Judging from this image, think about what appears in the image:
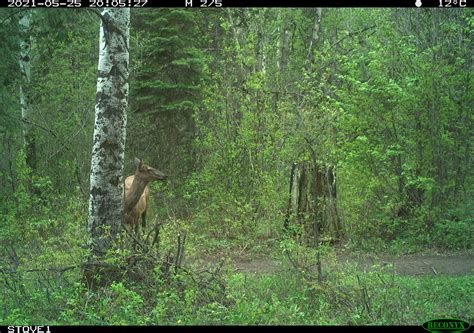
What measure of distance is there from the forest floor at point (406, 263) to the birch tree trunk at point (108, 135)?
9.75ft

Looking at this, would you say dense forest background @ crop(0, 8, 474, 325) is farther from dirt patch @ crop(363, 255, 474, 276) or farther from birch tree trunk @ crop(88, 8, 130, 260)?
dirt patch @ crop(363, 255, 474, 276)

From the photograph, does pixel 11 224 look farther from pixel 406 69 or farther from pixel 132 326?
pixel 406 69

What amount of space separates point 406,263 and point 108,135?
6901 millimetres

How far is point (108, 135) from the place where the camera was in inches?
331

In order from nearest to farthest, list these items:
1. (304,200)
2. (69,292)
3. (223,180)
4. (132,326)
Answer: (132,326), (69,292), (304,200), (223,180)

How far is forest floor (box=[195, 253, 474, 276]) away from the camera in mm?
11055

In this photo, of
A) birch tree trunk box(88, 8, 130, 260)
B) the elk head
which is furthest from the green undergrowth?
the elk head

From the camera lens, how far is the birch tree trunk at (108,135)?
8406 millimetres

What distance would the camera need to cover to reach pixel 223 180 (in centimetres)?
1502

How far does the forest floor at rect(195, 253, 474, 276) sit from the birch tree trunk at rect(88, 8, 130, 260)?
297 centimetres

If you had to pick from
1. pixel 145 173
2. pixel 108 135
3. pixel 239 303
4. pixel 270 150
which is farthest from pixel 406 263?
pixel 108 135

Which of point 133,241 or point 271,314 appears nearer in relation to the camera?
point 271,314

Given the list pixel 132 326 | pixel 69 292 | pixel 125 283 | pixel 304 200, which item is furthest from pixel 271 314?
pixel 304 200

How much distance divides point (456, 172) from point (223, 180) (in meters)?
5.74
